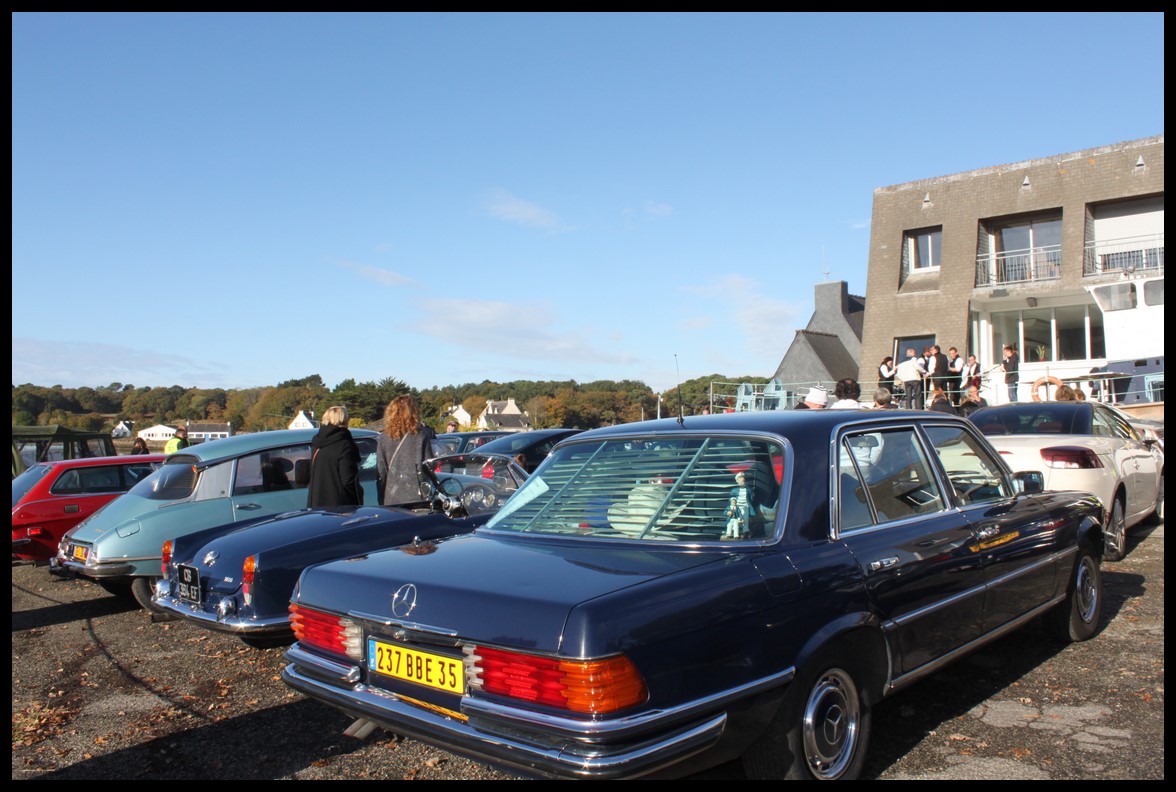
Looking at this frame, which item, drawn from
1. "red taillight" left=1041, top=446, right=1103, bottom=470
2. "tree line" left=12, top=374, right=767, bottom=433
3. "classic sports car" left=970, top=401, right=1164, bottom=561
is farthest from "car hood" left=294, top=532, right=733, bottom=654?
"tree line" left=12, top=374, right=767, bottom=433

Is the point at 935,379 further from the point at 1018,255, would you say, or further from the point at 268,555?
the point at 268,555

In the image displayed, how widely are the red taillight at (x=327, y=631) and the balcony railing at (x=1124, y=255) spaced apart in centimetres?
2491

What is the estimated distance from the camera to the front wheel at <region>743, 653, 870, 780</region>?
123 inches

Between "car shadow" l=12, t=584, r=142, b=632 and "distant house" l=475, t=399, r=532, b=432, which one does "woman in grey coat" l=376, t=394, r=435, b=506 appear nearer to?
"car shadow" l=12, t=584, r=142, b=632

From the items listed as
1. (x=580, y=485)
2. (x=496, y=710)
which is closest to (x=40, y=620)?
(x=580, y=485)

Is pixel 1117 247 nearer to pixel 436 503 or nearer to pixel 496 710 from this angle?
pixel 436 503

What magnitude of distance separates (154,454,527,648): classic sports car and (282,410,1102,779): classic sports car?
138 centimetres

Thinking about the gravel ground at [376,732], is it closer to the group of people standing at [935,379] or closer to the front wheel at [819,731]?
the front wheel at [819,731]

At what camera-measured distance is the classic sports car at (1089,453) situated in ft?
26.1

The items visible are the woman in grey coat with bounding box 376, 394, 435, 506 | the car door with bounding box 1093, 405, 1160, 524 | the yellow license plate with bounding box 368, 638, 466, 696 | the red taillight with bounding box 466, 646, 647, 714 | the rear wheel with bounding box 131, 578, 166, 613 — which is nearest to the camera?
the red taillight with bounding box 466, 646, 647, 714

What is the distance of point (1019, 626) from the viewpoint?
15.8 ft

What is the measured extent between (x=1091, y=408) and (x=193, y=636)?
872 centimetres

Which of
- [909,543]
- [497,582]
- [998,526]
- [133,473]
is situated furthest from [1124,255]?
[497,582]

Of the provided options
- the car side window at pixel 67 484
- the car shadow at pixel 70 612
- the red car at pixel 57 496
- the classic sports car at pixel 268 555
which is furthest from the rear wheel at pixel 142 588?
the car side window at pixel 67 484
